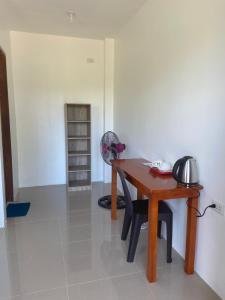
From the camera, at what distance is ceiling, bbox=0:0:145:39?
2.82 metres

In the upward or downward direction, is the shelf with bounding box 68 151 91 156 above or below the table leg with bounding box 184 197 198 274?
above

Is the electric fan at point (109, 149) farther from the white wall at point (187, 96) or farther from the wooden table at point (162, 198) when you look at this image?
the wooden table at point (162, 198)

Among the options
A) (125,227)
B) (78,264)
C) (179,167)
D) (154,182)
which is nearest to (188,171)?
(179,167)

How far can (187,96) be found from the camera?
2.10 m

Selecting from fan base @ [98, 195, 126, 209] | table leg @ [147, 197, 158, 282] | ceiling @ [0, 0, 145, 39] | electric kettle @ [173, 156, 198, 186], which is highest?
ceiling @ [0, 0, 145, 39]

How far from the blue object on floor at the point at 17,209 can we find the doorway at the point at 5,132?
0.19 metres

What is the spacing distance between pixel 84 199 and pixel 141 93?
1858 millimetres

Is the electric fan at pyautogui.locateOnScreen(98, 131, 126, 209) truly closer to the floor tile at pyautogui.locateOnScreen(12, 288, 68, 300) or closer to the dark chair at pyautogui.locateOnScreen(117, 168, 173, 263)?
the dark chair at pyautogui.locateOnScreen(117, 168, 173, 263)

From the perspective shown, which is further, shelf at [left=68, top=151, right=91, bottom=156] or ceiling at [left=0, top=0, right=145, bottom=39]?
shelf at [left=68, top=151, right=91, bottom=156]

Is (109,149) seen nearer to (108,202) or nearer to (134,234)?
(108,202)

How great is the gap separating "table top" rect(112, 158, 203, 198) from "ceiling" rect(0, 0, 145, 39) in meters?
1.94

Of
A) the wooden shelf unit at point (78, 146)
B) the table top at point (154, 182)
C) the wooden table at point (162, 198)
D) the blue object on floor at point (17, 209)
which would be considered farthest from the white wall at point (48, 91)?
the wooden table at point (162, 198)

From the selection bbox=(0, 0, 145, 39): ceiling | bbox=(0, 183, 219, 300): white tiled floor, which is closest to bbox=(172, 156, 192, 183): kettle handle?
bbox=(0, 183, 219, 300): white tiled floor

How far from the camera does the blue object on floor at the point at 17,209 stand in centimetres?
318
